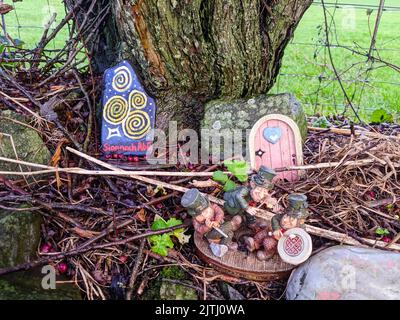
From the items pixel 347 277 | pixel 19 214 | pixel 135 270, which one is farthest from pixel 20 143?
pixel 347 277

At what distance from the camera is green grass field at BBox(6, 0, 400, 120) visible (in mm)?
4539

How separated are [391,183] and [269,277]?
0.83 metres

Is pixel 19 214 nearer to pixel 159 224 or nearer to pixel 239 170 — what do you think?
pixel 159 224

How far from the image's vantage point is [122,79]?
2477mm

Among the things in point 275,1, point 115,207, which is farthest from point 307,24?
point 115,207

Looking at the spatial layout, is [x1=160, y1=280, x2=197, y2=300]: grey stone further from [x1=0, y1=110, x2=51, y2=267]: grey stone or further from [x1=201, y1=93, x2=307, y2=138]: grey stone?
[x1=201, y1=93, x2=307, y2=138]: grey stone

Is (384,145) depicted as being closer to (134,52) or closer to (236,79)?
(236,79)

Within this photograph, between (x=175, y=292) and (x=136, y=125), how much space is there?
97 cm

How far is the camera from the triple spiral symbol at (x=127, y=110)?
2477 mm

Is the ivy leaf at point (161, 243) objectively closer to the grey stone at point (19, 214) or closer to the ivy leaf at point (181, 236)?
the ivy leaf at point (181, 236)

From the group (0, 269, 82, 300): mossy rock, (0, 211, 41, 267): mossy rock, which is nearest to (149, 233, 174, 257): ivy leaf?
(0, 269, 82, 300): mossy rock

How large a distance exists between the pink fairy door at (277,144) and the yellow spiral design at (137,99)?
60cm

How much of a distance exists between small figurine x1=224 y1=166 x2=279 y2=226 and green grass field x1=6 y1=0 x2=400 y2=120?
1.56 m

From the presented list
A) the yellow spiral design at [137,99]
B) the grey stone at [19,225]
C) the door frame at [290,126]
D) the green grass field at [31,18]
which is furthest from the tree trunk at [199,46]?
the green grass field at [31,18]
